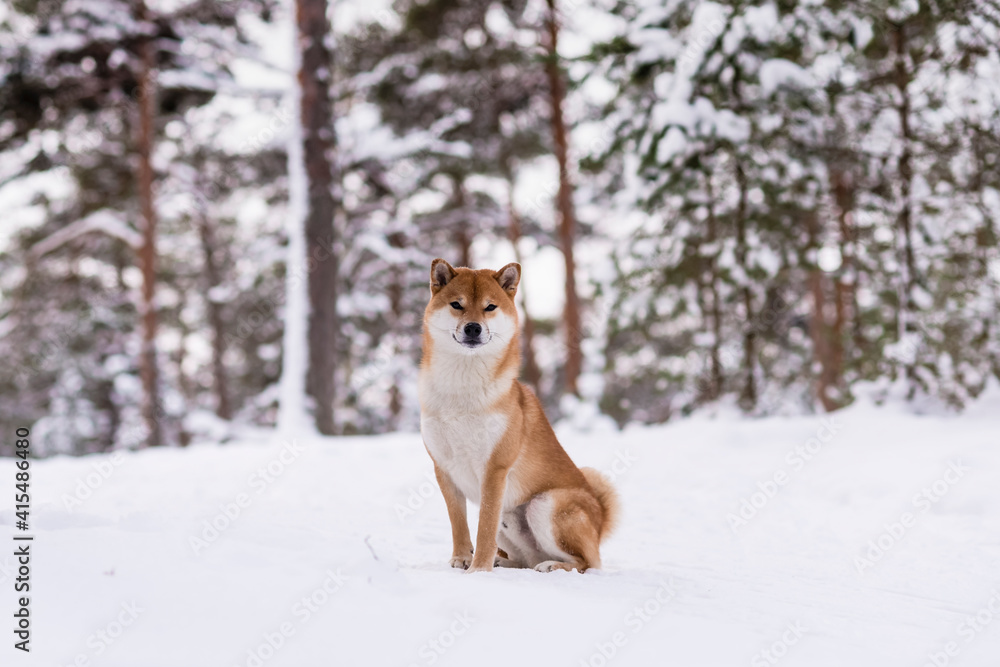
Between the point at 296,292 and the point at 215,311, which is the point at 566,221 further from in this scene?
the point at 215,311

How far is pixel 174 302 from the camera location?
74.7ft

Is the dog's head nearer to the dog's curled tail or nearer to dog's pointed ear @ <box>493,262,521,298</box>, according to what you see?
dog's pointed ear @ <box>493,262,521,298</box>

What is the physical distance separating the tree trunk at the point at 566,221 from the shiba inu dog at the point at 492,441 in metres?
9.18

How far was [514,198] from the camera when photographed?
620 inches

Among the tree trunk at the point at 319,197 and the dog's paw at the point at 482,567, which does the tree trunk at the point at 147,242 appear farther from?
the dog's paw at the point at 482,567

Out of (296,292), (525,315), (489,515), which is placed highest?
(296,292)

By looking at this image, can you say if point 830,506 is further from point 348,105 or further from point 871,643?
point 348,105

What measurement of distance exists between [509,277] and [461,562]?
1535mm

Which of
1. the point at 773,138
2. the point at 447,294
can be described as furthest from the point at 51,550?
the point at 773,138

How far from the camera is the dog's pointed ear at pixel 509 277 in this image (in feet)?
12.1

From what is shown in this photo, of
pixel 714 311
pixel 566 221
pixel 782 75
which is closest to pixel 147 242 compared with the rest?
pixel 566 221

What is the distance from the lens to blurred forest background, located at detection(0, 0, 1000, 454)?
805cm

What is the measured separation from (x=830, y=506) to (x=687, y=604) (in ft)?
10.8

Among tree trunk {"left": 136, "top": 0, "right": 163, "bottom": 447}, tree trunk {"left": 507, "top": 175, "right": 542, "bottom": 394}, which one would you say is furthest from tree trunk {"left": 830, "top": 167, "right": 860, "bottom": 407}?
tree trunk {"left": 136, "top": 0, "right": 163, "bottom": 447}
